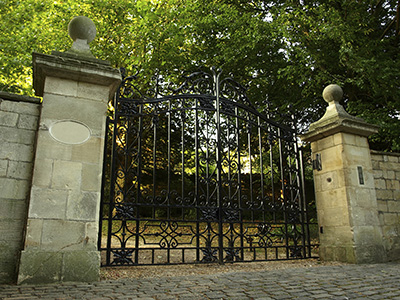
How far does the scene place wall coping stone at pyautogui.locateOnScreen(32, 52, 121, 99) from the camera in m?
3.96

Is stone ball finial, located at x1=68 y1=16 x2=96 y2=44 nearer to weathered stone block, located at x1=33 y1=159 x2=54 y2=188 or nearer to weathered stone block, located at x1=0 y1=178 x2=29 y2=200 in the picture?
weathered stone block, located at x1=33 y1=159 x2=54 y2=188

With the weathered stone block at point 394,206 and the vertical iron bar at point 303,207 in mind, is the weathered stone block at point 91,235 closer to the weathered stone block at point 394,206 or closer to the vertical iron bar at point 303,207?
the vertical iron bar at point 303,207

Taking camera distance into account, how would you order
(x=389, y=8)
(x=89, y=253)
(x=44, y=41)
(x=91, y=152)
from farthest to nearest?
1. (x=389, y=8)
2. (x=44, y=41)
3. (x=91, y=152)
4. (x=89, y=253)

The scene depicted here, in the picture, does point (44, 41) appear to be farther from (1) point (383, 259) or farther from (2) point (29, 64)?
(1) point (383, 259)

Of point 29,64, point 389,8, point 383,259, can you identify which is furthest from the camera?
point 389,8

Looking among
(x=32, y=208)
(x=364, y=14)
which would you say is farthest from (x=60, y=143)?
(x=364, y=14)

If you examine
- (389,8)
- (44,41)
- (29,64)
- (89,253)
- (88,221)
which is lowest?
(89,253)

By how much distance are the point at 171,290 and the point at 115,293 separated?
529 millimetres

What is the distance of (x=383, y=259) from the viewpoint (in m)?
5.73

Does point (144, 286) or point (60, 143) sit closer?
point (144, 286)

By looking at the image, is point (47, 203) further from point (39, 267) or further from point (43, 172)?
point (39, 267)

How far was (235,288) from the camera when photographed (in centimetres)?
338

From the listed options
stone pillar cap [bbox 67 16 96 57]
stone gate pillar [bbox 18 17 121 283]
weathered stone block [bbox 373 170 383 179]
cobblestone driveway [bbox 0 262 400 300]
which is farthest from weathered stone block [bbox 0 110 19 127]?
weathered stone block [bbox 373 170 383 179]

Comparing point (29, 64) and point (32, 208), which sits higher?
point (29, 64)
